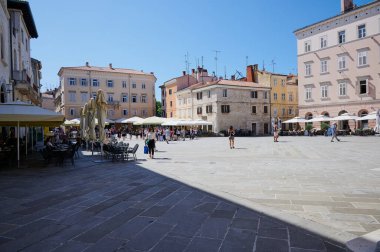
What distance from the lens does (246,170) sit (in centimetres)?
895

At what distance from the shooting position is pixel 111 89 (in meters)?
51.0

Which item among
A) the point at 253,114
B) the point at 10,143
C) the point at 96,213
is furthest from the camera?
the point at 253,114

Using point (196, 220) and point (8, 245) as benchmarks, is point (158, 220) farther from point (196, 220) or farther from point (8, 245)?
point (8, 245)

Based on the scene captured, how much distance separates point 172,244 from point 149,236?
40 centimetres

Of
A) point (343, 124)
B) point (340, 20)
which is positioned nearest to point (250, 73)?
point (340, 20)

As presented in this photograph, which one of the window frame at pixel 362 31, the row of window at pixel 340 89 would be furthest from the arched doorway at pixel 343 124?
the window frame at pixel 362 31

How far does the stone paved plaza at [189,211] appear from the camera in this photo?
3567 mm

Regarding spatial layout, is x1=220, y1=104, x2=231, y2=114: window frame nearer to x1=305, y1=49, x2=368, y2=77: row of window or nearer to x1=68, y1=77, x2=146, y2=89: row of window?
x1=305, y1=49, x2=368, y2=77: row of window

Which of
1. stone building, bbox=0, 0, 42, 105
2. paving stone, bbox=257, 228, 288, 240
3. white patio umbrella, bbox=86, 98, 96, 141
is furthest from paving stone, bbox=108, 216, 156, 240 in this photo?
stone building, bbox=0, 0, 42, 105

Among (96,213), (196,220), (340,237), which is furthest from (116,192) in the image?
(340,237)

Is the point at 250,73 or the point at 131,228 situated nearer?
the point at 131,228

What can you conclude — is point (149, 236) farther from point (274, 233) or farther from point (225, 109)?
point (225, 109)

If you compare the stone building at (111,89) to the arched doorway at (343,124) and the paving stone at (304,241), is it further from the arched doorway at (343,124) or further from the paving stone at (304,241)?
the paving stone at (304,241)

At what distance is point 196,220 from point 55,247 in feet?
6.33
